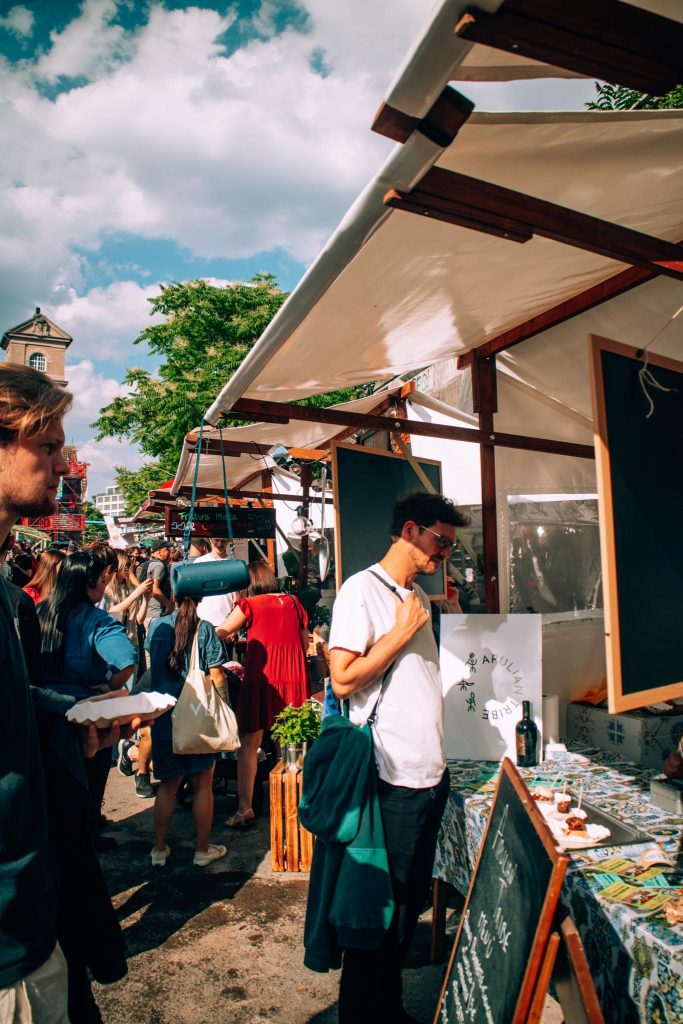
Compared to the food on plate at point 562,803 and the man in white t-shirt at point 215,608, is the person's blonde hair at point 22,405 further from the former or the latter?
the man in white t-shirt at point 215,608

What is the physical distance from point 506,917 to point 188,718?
2.76 m

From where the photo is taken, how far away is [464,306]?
8.60 ft

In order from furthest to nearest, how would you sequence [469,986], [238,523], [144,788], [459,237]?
[238,523] < [144,788] < [459,237] < [469,986]

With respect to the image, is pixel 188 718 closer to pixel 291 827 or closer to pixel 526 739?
pixel 291 827

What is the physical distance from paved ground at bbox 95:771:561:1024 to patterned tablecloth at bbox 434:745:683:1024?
77 cm

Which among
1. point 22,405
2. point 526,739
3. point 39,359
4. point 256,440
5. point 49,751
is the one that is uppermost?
point 39,359

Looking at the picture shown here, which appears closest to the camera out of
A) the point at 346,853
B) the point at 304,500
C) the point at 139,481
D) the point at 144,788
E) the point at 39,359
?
the point at 346,853

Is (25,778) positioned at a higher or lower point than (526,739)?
higher

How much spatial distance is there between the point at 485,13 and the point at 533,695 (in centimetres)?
257

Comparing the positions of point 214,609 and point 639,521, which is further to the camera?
point 214,609

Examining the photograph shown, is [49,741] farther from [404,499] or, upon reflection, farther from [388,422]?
[388,422]

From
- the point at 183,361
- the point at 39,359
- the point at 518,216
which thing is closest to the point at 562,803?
the point at 518,216

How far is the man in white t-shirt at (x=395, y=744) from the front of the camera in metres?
1.99

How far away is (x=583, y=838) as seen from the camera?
1.92 meters
